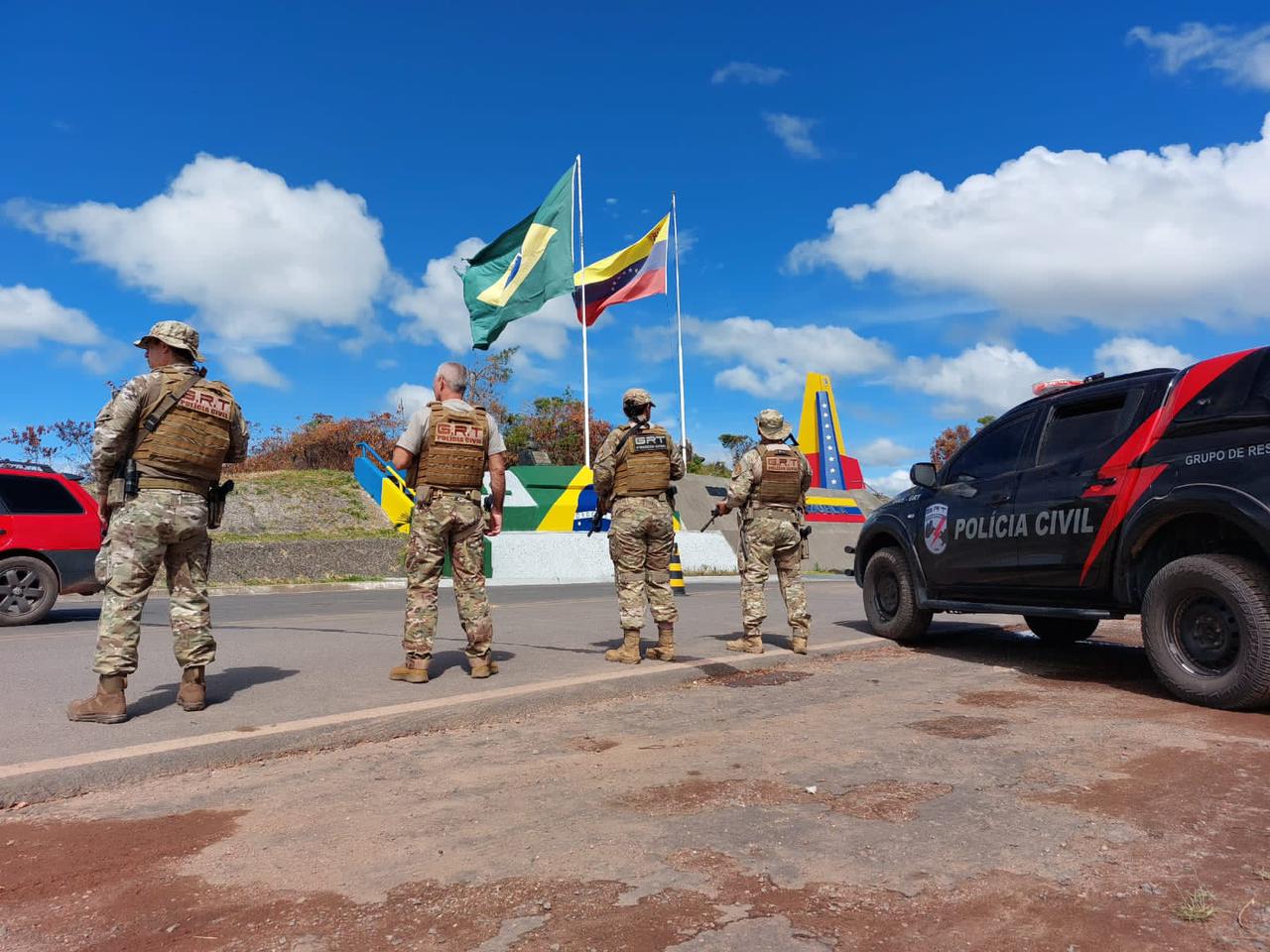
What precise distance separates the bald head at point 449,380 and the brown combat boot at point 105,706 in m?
2.34

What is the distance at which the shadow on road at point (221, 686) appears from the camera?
4761 millimetres

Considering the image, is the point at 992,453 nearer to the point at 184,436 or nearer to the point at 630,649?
the point at 630,649

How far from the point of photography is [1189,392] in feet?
16.7

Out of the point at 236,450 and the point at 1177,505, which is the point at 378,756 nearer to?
the point at 236,450

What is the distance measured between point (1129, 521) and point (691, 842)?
3.68 meters

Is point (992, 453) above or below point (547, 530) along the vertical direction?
above

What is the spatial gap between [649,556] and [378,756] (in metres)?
2.70

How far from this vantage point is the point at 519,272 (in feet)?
64.0

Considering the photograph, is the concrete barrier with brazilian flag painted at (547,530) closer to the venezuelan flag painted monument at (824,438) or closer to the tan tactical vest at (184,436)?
the venezuelan flag painted monument at (824,438)

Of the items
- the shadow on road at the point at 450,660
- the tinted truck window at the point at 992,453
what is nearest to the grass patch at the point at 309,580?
the shadow on road at the point at 450,660

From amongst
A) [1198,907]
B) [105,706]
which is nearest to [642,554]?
[105,706]

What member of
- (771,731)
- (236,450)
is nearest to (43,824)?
(236,450)

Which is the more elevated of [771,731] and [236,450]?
[236,450]

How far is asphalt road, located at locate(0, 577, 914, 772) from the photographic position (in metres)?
4.34
